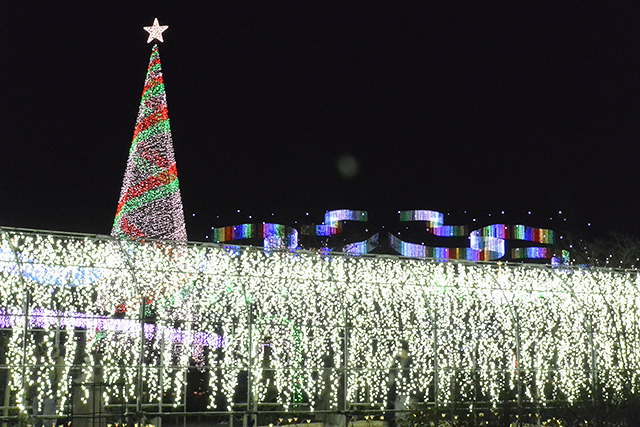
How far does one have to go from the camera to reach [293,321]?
15406mm

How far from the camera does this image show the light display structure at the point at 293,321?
43.4ft

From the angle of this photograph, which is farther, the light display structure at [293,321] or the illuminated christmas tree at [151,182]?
the illuminated christmas tree at [151,182]

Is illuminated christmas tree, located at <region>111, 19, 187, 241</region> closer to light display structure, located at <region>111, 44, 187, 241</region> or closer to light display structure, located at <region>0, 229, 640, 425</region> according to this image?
light display structure, located at <region>111, 44, 187, 241</region>

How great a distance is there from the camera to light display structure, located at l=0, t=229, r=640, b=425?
43.4 ft

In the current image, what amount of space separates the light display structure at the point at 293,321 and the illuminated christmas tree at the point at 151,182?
279cm

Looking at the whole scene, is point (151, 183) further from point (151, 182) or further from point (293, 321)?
point (293, 321)

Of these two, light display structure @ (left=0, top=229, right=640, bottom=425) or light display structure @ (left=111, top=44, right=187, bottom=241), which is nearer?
light display structure @ (left=0, top=229, right=640, bottom=425)

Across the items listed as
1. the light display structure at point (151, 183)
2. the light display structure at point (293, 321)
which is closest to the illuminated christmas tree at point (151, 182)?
the light display structure at point (151, 183)

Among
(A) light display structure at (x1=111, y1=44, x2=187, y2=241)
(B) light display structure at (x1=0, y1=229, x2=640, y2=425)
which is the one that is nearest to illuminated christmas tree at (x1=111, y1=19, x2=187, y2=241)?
(A) light display structure at (x1=111, y1=44, x2=187, y2=241)

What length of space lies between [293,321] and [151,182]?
18.8 feet

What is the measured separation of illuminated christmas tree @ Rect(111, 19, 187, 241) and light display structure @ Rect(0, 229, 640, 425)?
279cm

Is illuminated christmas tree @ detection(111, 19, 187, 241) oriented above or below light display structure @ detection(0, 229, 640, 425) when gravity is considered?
above

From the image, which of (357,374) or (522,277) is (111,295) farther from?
(522,277)

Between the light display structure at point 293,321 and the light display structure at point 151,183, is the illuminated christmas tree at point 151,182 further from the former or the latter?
the light display structure at point 293,321
